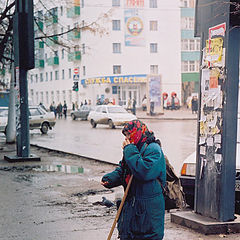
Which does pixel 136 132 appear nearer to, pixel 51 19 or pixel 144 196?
pixel 144 196

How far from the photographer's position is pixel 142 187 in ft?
13.7

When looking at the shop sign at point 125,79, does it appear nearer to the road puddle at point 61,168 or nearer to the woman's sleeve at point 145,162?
the road puddle at point 61,168

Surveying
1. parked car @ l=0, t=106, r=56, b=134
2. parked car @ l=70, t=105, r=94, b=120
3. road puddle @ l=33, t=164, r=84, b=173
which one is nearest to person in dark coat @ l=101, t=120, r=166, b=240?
road puddle @ l=33, t=164, r=84, b=173

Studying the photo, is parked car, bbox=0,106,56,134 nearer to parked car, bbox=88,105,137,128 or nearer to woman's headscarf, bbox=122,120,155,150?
parked car, bbox=88,105,137,128

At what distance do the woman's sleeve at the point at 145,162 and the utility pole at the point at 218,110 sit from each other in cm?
192

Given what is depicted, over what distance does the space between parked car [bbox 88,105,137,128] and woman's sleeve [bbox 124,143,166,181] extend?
2538 cm

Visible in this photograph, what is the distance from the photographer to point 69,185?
9797 millimetres

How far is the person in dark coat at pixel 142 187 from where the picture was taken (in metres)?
4.10

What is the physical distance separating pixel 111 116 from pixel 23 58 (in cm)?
1753

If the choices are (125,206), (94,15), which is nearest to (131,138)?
(125,206)

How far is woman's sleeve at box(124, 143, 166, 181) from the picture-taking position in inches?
160

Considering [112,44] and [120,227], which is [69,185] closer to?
[120,227]

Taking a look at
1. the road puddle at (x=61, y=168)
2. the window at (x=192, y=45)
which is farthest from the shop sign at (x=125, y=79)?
the road puddle at (x=61, y=168)

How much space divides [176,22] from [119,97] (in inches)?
489
